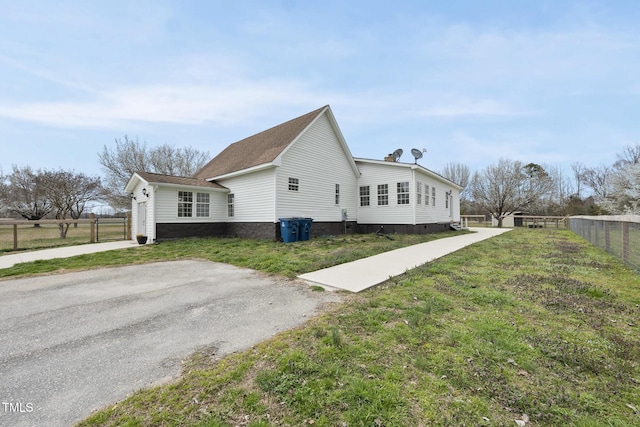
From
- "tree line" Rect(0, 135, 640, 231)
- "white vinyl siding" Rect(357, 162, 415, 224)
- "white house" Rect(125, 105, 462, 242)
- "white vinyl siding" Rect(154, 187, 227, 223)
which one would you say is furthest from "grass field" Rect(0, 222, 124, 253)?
"white vinyl siding" Rect(357, 162, 415, 224)

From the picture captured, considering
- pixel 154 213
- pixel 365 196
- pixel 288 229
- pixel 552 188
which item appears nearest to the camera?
pixel 288 229

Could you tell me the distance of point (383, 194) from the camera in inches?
661

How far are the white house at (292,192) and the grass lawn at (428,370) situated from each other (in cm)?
999

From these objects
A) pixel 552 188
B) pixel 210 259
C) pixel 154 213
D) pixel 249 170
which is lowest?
pixel 210 259

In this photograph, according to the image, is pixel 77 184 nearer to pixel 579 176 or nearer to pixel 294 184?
pixel 294 184

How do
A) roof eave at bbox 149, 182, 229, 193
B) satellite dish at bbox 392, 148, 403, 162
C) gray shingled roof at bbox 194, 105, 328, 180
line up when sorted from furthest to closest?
satellite dish at bbox 392, 148, 403, 162
gray shingled roof at bbox 194, 105, 328, 180
roof eave at bbox 149, 182, 229, 193

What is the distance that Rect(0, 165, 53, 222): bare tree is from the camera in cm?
2145

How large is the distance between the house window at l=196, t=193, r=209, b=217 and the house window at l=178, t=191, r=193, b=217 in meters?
0.37

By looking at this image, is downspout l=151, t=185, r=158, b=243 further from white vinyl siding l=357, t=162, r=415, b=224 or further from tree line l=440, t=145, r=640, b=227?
tree line l=440, t=145, r=640, b=227

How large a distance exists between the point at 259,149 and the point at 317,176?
404 centimetres

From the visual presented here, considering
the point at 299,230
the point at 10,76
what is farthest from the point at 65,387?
the point at 10,76

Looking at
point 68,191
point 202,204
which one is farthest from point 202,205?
point 68,191

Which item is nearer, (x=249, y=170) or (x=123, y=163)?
(x=249, y=170)

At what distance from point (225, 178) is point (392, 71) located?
40.2 feet
